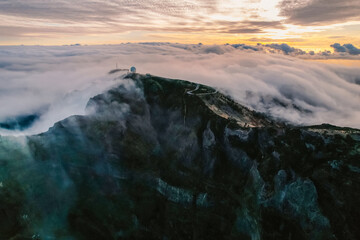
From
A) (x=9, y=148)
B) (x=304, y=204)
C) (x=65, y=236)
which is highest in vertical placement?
(x=304, y=204)

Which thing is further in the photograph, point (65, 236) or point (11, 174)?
point (11, 174)

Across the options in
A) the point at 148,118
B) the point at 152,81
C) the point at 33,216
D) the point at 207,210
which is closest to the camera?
the point at 207,210

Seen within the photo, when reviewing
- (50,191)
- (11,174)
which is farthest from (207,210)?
(11,174)

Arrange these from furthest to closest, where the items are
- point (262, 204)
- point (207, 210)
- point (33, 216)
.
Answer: point (33, 216)
point (207, 210)
point (262, 204)

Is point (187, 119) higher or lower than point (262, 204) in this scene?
higher

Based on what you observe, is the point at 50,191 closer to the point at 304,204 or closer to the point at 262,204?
the point at 262,204

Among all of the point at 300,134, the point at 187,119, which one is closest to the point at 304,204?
the point at 300,134

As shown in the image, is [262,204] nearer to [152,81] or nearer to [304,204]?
[304,204]
